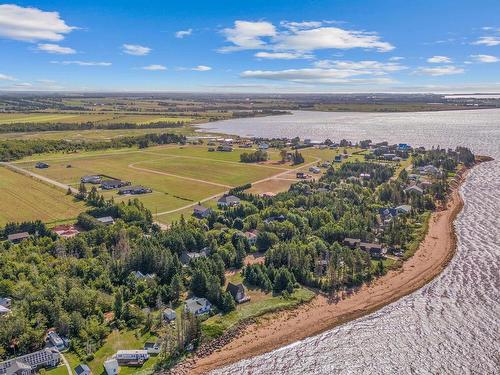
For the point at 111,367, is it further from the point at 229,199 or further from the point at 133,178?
the point at 133,178

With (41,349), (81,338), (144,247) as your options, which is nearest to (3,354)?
(41,349)

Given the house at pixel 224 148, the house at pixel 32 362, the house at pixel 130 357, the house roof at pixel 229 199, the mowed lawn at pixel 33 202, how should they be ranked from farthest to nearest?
the house at pixel 224 148 < the house roof at pixel 229 199 < the mowed lawn at pixel 33 202 < the house at pixel 130 357 < the house at pixel 32 362

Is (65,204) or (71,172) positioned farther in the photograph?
(71,172)

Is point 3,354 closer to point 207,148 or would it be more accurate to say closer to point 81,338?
point 81,338

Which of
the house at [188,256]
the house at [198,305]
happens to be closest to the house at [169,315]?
the house at [198,305]

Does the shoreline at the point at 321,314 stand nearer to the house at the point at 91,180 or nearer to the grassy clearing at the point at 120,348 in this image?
the grassy clearing at the point at 120,348
